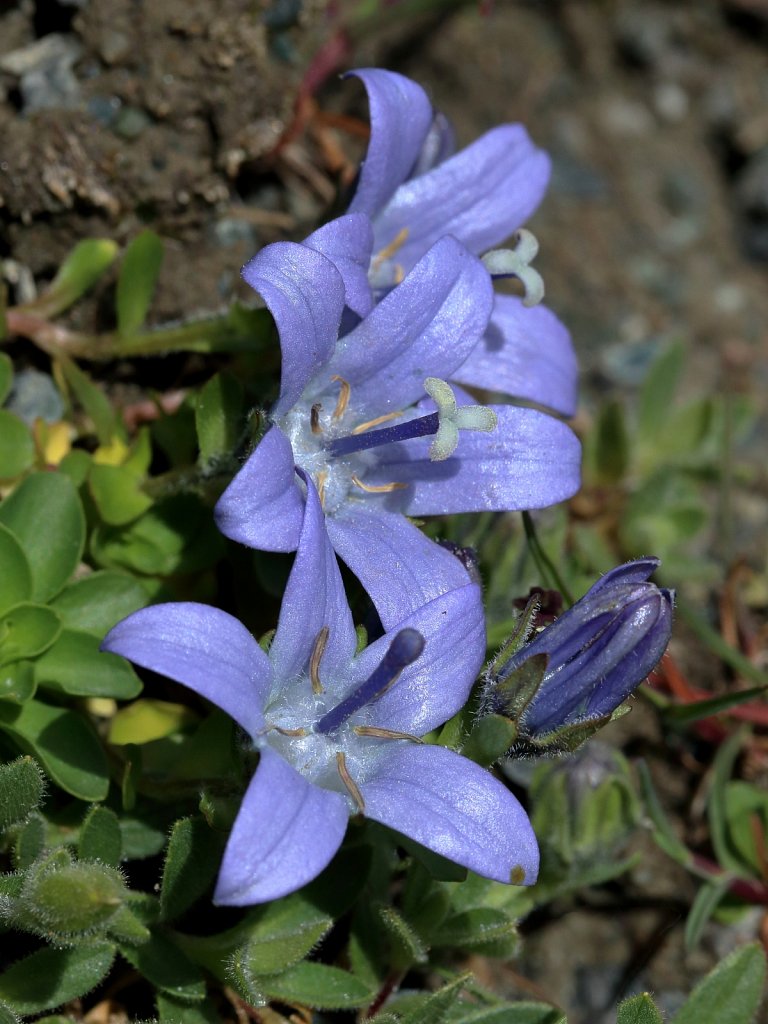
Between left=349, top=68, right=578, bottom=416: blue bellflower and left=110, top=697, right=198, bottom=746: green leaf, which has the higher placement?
left=349, top=68, right=578, bottom=416: blue bellflower

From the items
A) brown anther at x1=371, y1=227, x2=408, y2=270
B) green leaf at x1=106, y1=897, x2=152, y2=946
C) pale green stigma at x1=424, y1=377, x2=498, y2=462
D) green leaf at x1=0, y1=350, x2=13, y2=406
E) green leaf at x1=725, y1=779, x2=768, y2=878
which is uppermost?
brown anther at x1=371, y1=227, x2=408, y2=270

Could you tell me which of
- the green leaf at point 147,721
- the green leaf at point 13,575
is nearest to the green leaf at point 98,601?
Answer: the green leaf at point 13,575


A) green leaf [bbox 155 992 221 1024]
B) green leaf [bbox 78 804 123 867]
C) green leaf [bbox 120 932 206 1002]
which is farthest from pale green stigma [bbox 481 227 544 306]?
green leaf [bbox 155 992 221 1024]

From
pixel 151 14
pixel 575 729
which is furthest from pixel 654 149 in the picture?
pixel 575 729

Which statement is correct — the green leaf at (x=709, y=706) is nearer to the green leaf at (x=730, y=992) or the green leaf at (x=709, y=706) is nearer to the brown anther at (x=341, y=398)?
the green leaf at (x=730, y=992)

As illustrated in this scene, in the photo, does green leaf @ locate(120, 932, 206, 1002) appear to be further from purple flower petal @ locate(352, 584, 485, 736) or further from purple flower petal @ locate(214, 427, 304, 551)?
purple flower petal @ locate(214, 427, 304, 551)

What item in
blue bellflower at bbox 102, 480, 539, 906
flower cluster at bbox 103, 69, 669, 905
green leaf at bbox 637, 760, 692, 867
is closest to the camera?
blue bellflower at bbox 102, 480, 539, 906

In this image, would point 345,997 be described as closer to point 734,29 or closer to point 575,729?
point 575,729
